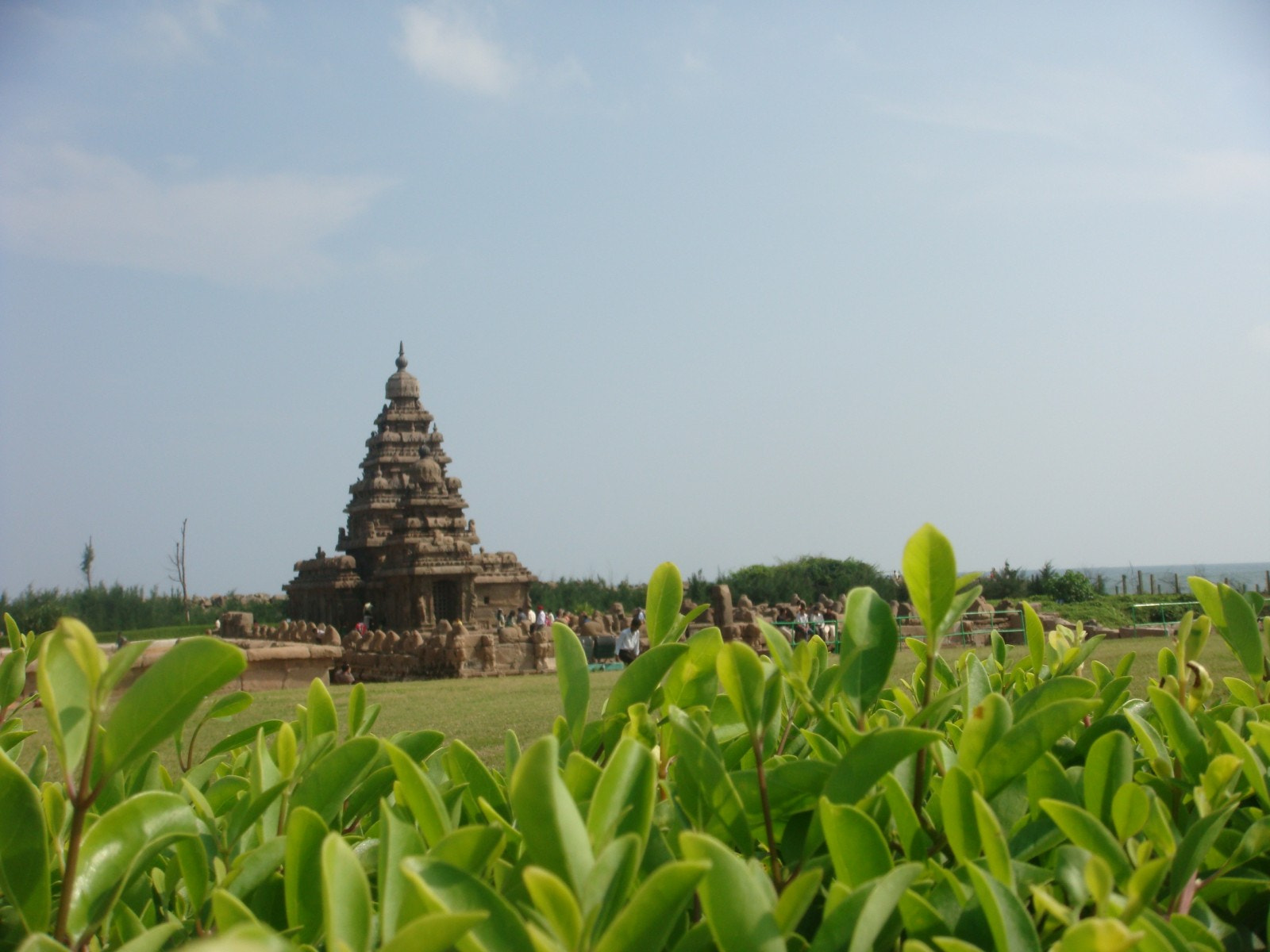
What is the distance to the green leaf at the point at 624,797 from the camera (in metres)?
0.74

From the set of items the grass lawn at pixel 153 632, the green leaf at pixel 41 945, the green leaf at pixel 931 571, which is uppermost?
the green leaf at pixel 931 571

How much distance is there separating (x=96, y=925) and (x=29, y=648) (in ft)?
3.56

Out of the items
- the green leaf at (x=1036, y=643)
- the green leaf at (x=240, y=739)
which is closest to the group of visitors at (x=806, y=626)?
the green leaf at (x=1036, y=643)

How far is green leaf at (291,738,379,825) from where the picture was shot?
3.14 feet

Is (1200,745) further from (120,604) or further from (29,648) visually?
(120,604)

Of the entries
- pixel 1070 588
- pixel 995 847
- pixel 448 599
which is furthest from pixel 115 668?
pixel 1070 588

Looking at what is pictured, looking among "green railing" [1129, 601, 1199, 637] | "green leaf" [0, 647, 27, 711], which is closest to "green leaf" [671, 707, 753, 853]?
"green leaf" [0, 647, 27, 711]

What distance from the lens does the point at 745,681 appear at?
0.87m

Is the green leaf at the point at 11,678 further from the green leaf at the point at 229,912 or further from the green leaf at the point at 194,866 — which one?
the green leaf at the point at 229,912

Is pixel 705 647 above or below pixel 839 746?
above

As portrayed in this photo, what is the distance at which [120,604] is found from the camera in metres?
35.3

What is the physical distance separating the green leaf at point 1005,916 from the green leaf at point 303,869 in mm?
465

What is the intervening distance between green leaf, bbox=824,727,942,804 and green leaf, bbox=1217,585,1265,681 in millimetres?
617

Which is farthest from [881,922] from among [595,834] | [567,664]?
[567,664]
